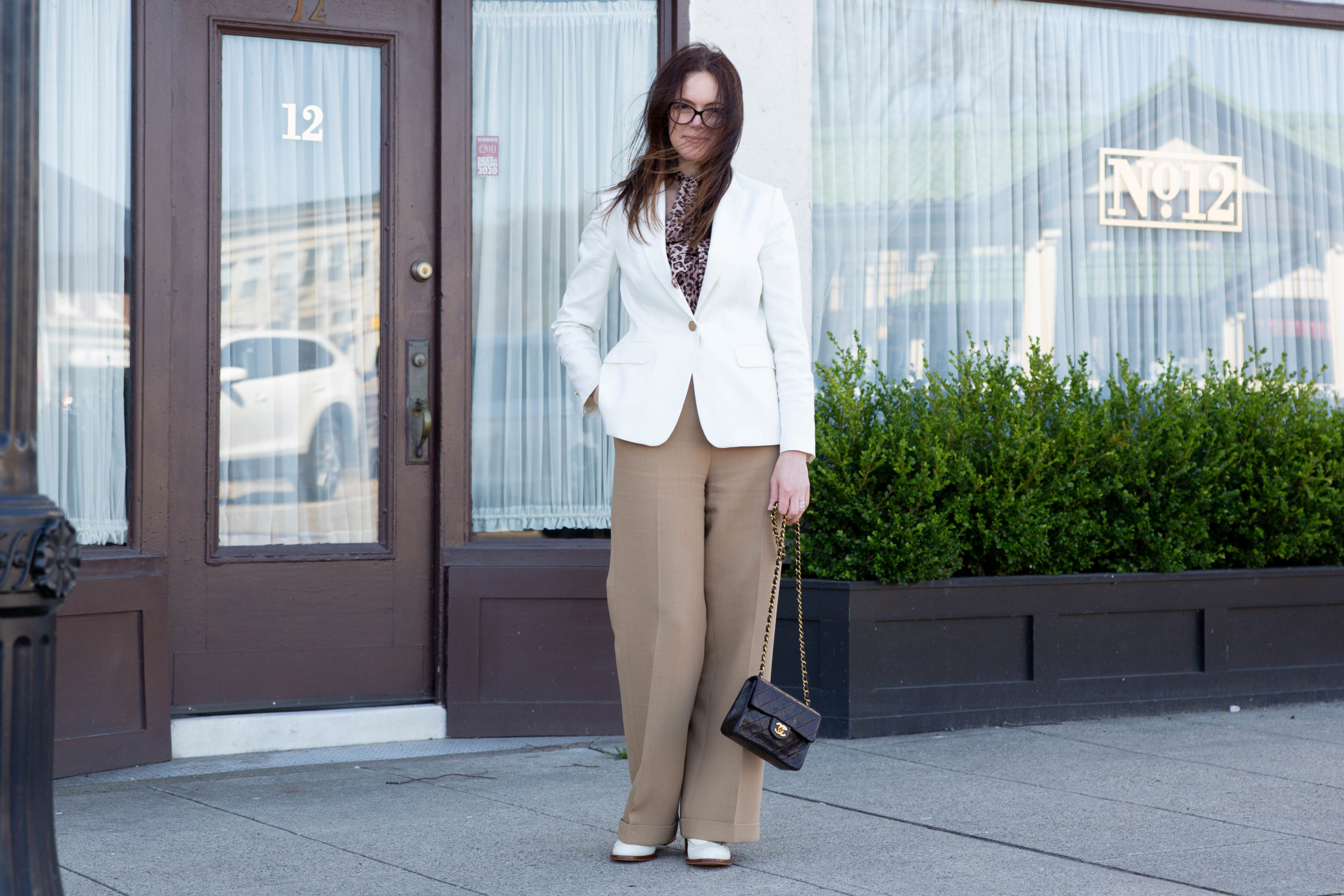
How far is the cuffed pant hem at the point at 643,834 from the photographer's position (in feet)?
11.6

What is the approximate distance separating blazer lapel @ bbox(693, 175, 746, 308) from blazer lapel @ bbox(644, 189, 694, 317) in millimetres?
19

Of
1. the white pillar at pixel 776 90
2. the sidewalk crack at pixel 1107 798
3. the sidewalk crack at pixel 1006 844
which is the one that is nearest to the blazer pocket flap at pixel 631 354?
the sidewalk crack at pixel 1006 844

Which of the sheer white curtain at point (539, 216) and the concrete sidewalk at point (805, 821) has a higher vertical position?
the sheer white curtain at point (539, 216)

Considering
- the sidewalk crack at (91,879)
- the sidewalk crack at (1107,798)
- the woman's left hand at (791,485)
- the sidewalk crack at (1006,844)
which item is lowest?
the sidewalk crack at (1107,798)

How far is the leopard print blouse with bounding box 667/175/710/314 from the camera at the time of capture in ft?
11.7

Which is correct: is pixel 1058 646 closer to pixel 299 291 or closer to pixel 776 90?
pixel 776 90

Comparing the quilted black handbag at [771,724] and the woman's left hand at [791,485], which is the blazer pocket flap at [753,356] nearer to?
the woman's left hand at [791,485]

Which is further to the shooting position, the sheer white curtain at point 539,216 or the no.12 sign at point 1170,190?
the no.12 sign at point 1170,190

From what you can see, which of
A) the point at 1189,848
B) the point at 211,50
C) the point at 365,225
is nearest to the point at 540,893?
the point at 1189,848

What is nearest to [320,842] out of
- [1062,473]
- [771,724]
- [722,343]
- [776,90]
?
[771,724]

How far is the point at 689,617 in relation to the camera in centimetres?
353

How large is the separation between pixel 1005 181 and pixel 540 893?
4173 mm

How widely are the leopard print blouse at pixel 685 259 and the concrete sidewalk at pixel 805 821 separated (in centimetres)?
144

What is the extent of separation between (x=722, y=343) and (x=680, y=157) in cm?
51
